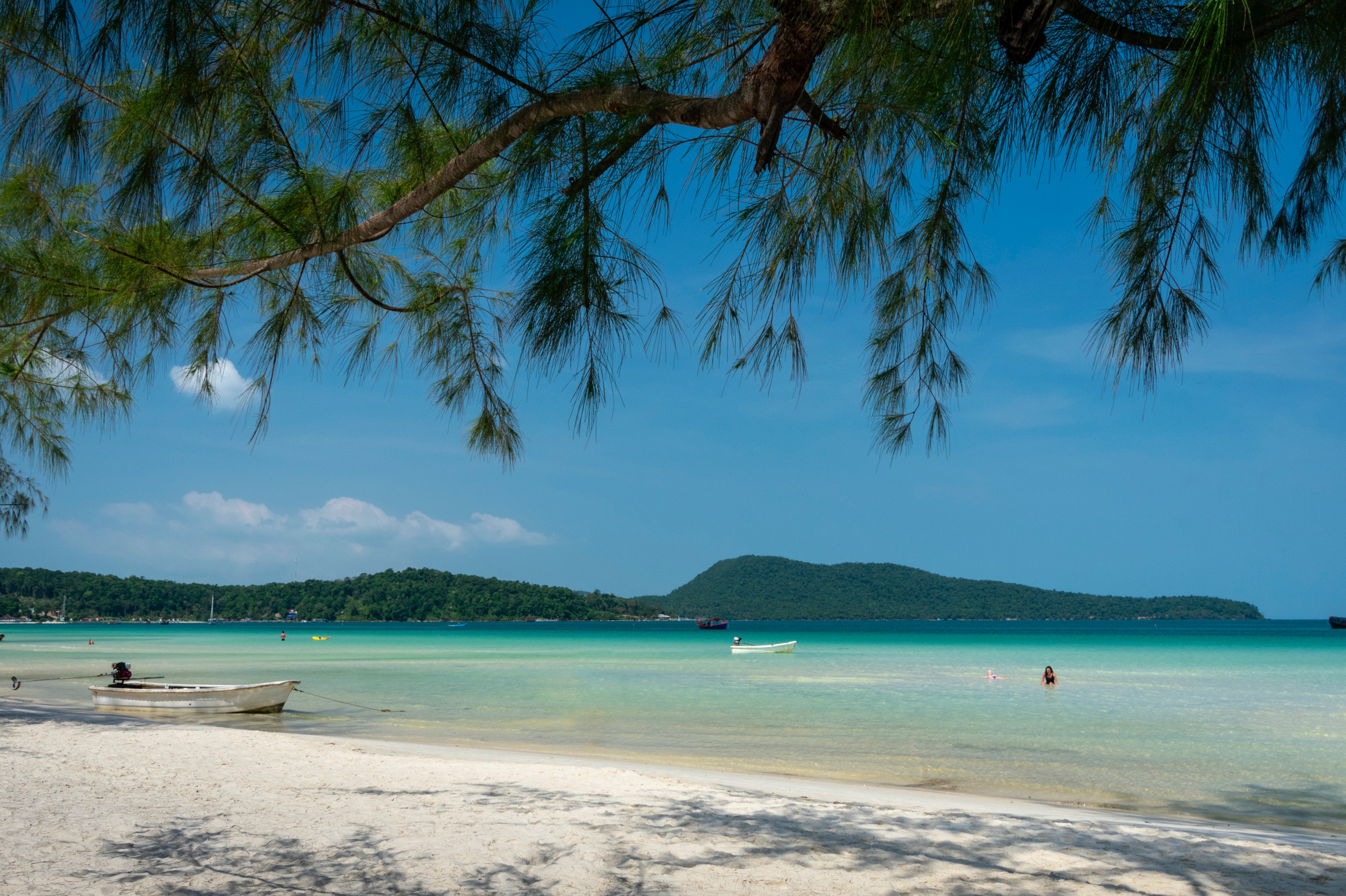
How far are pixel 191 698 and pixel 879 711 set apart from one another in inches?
425

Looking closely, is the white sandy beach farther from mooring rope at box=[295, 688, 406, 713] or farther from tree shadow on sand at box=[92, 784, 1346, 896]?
mooring rope at box=[295, 688, 406, 713]

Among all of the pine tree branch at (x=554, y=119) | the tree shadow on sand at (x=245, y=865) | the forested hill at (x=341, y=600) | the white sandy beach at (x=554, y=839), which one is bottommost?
the forested hill at (x=341, y=600)

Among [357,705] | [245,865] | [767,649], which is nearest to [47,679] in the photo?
[357,705]

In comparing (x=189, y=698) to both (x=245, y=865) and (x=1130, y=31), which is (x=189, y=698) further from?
(x=1130, y=31)

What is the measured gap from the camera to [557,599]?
11475cm

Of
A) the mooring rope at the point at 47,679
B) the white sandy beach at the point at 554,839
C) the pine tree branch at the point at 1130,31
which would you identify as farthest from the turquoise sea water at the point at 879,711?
the pine tree branch at the point at 1130,31

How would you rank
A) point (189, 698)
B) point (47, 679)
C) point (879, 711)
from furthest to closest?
point (47, 679), point (879, 711), point (189, 698)

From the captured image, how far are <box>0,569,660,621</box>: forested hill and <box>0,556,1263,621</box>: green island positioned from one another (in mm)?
146

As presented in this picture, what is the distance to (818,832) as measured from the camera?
14.4ft

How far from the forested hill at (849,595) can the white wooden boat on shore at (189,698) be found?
327 feet

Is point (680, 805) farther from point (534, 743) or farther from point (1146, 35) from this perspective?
point (534, 743)

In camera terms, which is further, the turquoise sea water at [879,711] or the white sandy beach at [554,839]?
the turquoise sea water at [879,711]

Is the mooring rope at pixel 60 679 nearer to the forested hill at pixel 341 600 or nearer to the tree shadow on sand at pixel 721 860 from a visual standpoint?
the tree shadow on sand at pixel 721 860

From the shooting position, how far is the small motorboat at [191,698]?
459 inches
